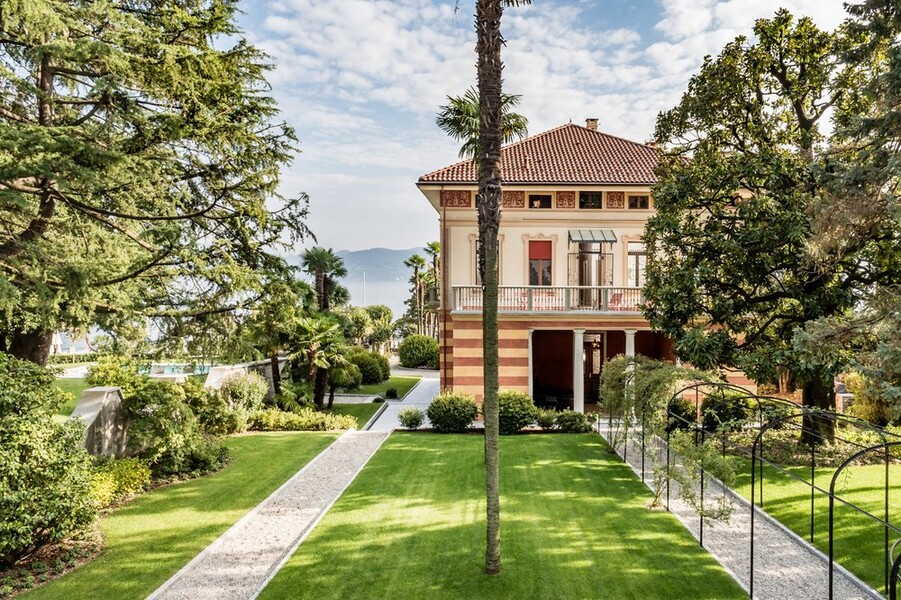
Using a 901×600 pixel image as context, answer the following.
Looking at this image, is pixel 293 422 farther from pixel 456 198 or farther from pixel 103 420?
pixel 456 198

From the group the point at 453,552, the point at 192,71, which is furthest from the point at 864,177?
the point at 192,71

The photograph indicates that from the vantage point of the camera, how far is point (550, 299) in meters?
20.3

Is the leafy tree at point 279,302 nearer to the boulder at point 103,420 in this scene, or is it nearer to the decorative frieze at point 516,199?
the boulder at point 103,420

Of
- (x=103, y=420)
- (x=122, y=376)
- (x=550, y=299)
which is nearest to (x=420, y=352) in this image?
(x=550, y=299)

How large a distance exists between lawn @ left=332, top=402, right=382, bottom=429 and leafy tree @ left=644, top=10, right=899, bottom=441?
38.1ft

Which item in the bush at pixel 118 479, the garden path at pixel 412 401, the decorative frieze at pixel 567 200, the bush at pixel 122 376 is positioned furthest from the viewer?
the decorative frieze at pixel 567 200

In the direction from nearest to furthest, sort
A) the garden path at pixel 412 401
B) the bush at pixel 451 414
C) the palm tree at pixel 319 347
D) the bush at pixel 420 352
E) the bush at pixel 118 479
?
the bush at pixel 118 479 < the bush at pixel 451 414 < the garden path at pixel 412 401 < the palm tree at pixel 319 347 < the bush at pixel 420 352

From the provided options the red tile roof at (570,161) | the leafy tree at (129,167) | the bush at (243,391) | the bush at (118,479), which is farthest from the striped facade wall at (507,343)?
the bush at (118,479)

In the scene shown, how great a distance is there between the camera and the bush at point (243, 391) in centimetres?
1770

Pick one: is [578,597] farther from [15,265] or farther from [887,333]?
[15,265]

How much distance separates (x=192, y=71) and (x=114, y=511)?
27.2ft

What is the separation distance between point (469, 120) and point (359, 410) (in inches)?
497

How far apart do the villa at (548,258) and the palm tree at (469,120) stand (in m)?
2.36

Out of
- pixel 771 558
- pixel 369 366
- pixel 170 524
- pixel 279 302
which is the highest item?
pixel 279 302
